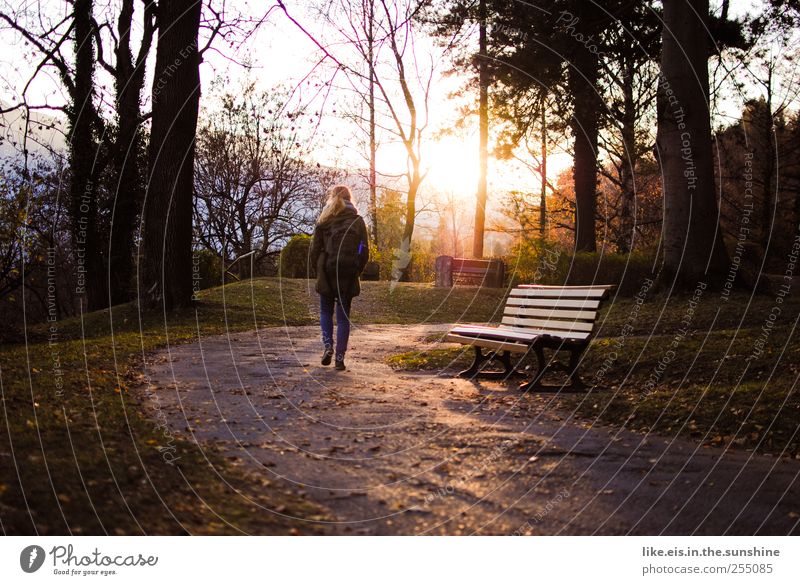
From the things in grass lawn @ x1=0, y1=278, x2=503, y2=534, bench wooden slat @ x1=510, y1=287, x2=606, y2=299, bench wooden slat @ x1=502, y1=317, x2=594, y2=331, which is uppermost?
bench wooden slat @ x1=510, y1=287, x2=606, y2=299

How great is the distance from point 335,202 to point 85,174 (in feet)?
40.3

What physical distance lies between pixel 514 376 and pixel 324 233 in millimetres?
3148

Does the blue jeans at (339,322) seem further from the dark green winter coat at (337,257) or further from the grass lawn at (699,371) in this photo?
the grass lawn at (699,371)

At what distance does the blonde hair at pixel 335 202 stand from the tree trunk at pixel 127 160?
1192cm

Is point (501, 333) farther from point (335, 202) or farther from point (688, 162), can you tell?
point (688, 162)

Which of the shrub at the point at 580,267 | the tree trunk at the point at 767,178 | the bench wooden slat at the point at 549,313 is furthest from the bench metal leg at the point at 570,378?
the tree trunk at the point at 767,178

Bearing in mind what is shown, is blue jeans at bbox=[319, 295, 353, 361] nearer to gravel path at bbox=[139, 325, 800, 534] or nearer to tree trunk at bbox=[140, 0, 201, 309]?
gravel path at bbox=[139, 325, 800, 534]

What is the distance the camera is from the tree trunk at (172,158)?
14.3m

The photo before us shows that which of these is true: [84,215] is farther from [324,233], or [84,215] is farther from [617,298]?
[617,298]

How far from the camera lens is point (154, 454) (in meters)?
4.25

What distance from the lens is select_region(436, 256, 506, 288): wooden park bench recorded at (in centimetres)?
2364

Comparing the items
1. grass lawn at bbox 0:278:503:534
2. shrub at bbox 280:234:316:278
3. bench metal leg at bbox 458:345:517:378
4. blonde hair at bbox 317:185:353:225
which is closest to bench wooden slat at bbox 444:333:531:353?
bench metal leg at bbox 458:345:517:378

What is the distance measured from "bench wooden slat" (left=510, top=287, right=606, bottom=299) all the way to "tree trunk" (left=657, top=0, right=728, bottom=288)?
433cm
